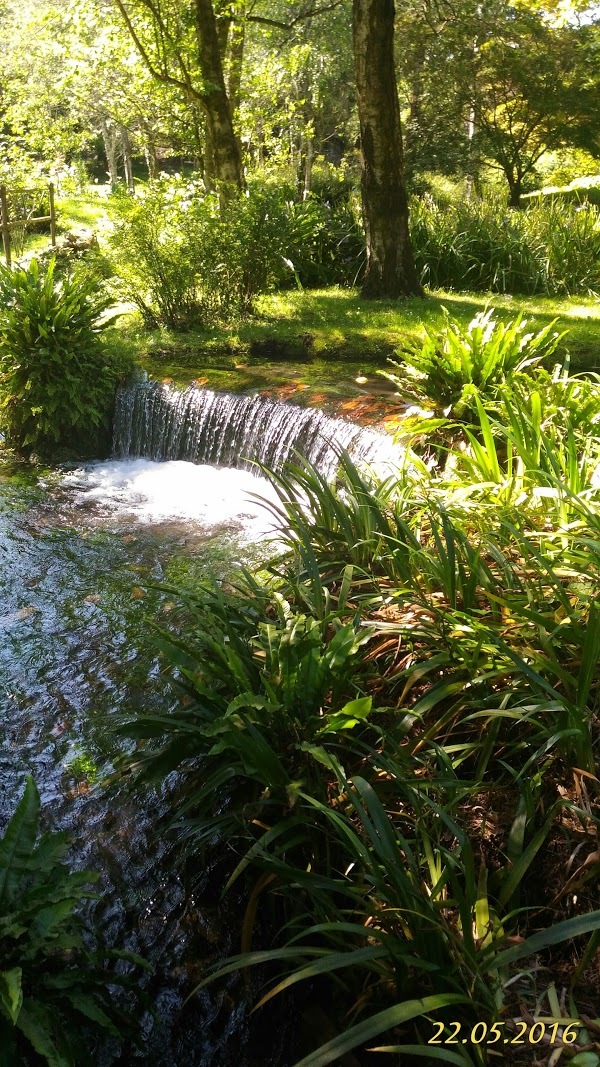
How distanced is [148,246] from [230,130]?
3.78 m

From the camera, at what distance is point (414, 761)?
293cm

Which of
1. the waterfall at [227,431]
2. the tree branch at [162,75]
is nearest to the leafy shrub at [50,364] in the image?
the waterfall at [227,431]

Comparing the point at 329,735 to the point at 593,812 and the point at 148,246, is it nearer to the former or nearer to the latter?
the point at 593,812

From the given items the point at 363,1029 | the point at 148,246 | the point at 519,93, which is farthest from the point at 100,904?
the point at 519,93

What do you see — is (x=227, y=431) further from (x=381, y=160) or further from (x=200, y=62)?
(x=200, y=62)

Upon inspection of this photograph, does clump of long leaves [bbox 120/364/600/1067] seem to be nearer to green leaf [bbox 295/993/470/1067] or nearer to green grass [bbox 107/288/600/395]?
green leaf [bbox 295/993/470/1067]

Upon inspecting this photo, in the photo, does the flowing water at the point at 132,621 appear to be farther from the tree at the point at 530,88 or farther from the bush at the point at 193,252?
the tree at the point at 530,88

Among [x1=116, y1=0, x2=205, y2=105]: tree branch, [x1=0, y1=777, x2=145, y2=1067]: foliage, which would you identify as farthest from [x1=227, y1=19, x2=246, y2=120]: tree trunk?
[x1=0, y1=777, x2=145, y2=1067]: foliage

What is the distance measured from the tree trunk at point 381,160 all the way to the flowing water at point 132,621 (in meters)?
3.84

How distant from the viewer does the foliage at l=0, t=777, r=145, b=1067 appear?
2.05 meters

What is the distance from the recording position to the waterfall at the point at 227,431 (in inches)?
275

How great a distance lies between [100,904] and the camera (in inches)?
115

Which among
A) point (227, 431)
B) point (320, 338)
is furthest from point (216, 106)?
point (227, 431)

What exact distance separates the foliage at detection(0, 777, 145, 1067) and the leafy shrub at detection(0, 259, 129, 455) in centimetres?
624
